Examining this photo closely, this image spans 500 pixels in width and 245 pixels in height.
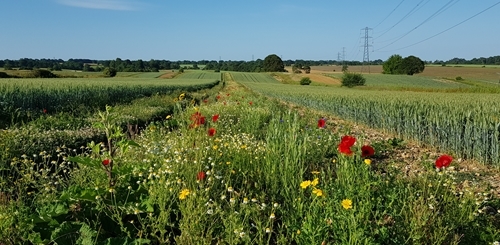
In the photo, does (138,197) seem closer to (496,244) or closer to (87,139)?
(496,244)

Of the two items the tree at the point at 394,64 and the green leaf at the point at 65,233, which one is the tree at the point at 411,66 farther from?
the green leaf at the point at 65,233

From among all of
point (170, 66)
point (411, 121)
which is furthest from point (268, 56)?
point (411, 121)

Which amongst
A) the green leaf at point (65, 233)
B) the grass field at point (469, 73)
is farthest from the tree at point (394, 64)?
the green leaf at point (65, 233)

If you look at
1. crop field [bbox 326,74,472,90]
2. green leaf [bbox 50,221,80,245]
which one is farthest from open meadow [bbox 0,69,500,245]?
crop field [bbox 326,74,472,90]

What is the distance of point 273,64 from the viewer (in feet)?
393

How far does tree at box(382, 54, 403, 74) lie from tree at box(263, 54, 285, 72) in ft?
103

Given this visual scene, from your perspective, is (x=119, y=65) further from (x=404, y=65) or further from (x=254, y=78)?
(x=404, y=65)

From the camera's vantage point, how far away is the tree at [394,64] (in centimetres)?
9788

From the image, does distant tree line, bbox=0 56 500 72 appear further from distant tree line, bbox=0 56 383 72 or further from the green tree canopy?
the green tree canopy

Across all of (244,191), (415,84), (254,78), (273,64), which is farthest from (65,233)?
(273,64)

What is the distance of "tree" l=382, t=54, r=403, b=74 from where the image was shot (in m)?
97.9

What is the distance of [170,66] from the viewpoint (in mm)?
119500

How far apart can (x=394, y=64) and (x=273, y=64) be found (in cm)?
3701

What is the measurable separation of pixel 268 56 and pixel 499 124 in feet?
387
